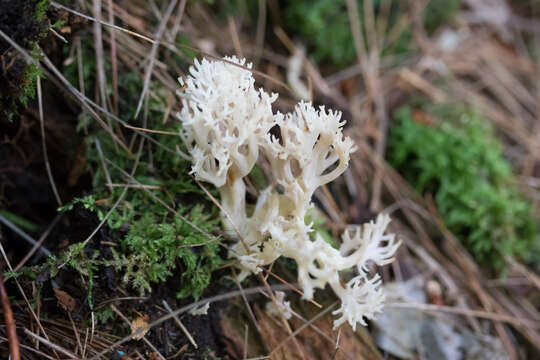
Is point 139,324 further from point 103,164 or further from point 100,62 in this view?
point 100,62

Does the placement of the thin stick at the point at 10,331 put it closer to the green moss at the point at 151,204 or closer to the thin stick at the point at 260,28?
the green moss at the point at 151,204

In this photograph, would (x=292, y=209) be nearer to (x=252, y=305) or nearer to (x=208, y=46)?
(x=252, y=305)

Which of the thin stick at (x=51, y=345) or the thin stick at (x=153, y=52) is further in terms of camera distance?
the thin stick at (x=153, y=52)

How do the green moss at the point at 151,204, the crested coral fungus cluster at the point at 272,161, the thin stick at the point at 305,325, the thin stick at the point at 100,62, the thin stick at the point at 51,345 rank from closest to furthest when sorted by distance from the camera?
the thin stick at the point at 51,345 → the crested coral fungus cluster at the point at 272,161 → the green moss at the point at 151,204 → the thin stick at the point at 305,325 → the thin stick at the point at 100,62

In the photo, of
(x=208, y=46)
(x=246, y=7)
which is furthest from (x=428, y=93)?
(x=208, y=46)

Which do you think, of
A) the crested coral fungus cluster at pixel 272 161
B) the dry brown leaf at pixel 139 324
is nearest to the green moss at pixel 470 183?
the crested coral fungus cluster at pixel 272 161
